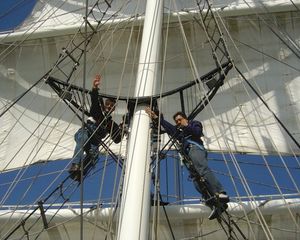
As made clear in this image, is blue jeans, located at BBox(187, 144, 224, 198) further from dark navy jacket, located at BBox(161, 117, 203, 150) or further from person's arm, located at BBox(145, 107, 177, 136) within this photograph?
person's arm, located at BBox(145, 107, 177, 136)

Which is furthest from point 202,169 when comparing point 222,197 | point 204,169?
point 222,197

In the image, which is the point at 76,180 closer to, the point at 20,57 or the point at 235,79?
the point at 235,79

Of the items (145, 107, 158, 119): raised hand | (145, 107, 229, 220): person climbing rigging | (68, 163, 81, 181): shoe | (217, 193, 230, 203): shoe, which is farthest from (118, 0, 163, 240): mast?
(68, 163, 81, 181): shoe

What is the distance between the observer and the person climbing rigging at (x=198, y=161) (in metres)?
4.42

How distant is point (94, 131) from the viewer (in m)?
5.00

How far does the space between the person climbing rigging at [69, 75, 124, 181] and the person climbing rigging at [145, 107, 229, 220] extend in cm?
61

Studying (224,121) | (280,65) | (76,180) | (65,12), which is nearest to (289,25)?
(280,65)

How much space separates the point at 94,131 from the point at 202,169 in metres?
1.09

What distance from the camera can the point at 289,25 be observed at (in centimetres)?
924

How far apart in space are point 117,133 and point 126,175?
4.76ft

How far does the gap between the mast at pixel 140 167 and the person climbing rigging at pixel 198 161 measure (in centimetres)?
29

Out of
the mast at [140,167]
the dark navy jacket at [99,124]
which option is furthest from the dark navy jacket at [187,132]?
the dark navy jacket at [99,124]

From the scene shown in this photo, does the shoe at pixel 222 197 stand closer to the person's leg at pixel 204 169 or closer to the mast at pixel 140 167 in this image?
the person's leg at pixel 204 169

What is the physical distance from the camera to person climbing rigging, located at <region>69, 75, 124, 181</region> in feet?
16.4
